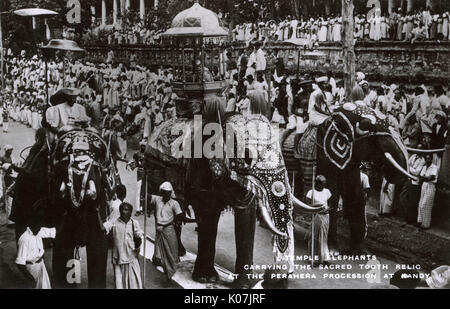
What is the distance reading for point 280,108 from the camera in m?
10.6

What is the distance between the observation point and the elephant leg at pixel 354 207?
26.3 ft

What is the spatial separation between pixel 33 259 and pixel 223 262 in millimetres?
2009

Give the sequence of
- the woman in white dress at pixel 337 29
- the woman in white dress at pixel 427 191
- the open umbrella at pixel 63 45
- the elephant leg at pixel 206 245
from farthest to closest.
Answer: the woman in white dress at pixel 337 29 → the woman in white dress at pixel 427 191 → the open umbrella at pixel 63 45 → the elephant leg at pixel 206 245

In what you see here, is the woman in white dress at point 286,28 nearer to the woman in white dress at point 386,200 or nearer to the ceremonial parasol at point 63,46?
the woman in white dress at point 386,200

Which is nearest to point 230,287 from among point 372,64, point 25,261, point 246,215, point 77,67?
point 246,215

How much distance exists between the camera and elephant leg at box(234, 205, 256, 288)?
7102 mm

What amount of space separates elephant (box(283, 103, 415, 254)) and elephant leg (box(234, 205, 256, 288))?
1.37 metres

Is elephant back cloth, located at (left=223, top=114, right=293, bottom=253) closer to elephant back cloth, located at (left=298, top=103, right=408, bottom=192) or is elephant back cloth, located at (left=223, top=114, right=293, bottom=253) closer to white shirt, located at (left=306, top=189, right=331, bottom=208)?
white shirt, located at (left=306, top=189, right=331, bottom=208)

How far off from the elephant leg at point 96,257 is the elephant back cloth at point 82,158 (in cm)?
36

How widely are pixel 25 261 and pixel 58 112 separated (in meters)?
1.57

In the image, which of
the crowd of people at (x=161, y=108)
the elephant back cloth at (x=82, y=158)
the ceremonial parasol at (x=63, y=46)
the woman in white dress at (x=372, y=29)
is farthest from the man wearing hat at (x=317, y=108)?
the woman in white dress at (x=372, y=29)

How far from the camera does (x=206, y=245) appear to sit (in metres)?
7.29

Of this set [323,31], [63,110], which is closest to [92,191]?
[63,110]
